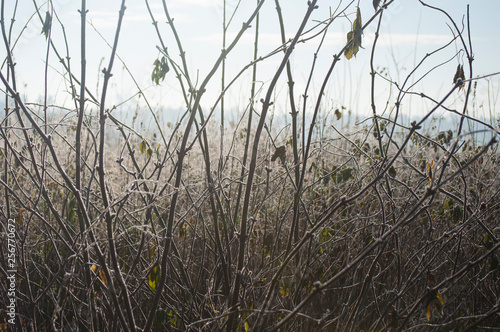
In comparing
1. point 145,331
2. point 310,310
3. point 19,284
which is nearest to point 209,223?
point 310,310

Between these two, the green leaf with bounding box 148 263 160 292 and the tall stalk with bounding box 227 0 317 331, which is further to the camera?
the green leaf with bounding box 148 263 160 292

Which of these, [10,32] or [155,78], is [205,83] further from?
[10,32]

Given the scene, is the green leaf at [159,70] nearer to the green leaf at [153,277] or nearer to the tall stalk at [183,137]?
the tall stalk at [183,137]

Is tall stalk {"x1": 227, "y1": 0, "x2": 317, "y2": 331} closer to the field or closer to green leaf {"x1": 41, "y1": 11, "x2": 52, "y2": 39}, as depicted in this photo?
the field

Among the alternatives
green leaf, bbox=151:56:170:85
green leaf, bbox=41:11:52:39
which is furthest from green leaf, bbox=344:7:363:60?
green leaf, bbox=41:11:52:39

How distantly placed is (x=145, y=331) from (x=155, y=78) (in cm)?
80

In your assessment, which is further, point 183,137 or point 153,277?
point 153,277

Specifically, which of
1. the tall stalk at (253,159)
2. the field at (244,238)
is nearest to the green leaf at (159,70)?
the field at (244,238)

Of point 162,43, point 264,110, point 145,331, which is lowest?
point 145,331

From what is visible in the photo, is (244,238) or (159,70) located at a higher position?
(159,70)

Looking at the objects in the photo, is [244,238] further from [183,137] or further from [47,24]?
[47,24]

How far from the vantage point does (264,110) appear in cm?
107

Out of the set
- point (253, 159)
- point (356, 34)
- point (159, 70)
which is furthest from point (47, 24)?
point (356, 34)

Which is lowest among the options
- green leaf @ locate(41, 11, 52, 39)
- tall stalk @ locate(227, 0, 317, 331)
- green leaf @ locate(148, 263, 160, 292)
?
green leaf @ locate(148, 263, 160, 292)
